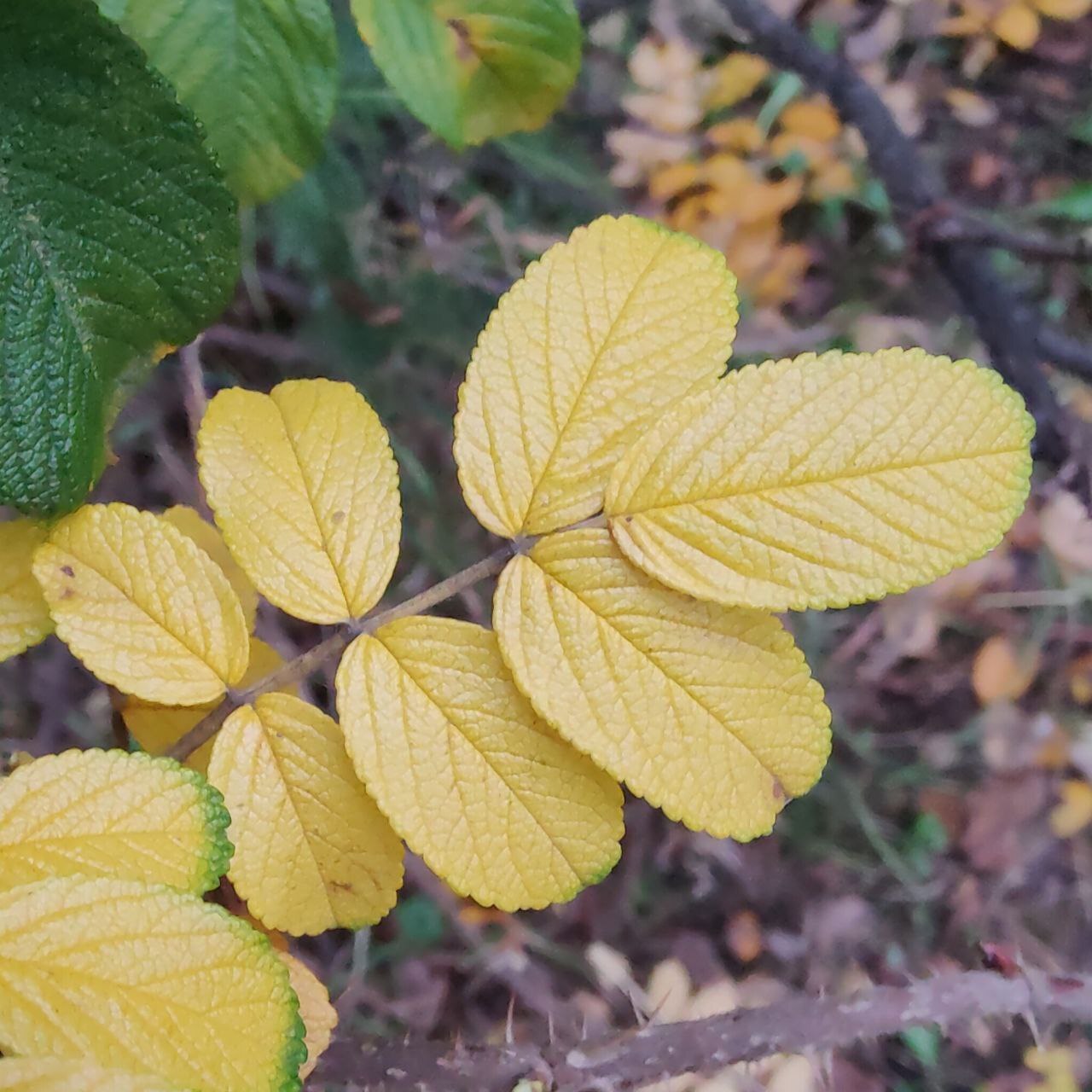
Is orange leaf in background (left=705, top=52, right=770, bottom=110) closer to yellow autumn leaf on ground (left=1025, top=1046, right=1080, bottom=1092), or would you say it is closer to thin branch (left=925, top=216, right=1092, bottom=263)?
thin branch (left=925, top=216, right=1092, bottom=263)

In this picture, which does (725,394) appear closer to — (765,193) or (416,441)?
(416,441)

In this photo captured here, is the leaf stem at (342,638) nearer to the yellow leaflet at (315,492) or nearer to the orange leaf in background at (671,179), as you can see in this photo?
the yellow leaflet at (315,492)

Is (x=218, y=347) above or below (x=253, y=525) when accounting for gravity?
below

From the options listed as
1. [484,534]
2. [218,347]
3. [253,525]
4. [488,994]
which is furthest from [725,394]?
[488,994]

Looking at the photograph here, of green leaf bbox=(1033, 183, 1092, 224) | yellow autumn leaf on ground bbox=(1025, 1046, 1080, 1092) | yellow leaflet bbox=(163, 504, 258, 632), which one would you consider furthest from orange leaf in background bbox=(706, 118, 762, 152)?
yellow autumn leaf on ground bbox=(1025, 1046, 1080, 1092)

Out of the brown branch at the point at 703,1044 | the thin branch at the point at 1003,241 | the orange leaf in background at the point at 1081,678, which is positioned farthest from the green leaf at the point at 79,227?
the orange leaf in background at the point at 1081,678

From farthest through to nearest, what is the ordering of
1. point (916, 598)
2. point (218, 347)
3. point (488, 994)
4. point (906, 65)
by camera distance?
point (906, 65) → point (916, 598) → point (488, 994) → point (218, 347)
